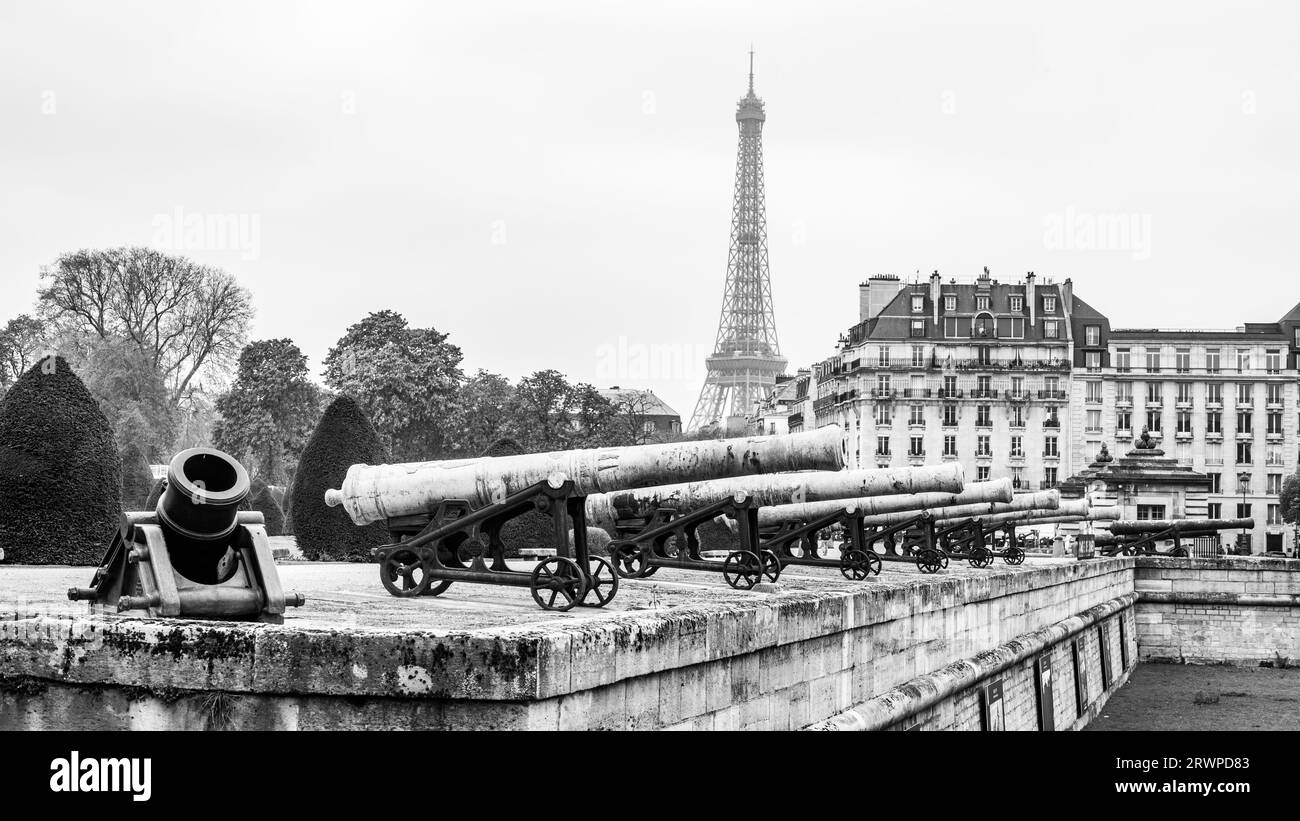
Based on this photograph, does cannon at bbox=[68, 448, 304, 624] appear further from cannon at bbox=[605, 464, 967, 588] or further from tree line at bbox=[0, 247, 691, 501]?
tree line at bbox=[0, 247, 691, 501]

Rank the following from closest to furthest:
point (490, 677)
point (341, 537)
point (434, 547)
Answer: point (490, 677), point (434, 547), point (341, 537)

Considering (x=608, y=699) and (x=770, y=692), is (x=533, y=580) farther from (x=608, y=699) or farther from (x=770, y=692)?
(x=608, y=699)

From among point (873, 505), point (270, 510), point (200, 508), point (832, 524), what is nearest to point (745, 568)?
point (832, 524)

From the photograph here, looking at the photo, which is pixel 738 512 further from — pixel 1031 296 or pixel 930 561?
pixel 1031 296

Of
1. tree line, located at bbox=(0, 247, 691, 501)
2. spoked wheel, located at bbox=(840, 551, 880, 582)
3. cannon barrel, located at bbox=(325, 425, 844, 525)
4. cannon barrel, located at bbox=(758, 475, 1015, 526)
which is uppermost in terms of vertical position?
tree line, located at bbox=(0, 247, 691, 501)

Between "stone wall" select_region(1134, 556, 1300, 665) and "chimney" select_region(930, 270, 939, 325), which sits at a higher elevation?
"chimney" select_region(930, 270, 939, 325)

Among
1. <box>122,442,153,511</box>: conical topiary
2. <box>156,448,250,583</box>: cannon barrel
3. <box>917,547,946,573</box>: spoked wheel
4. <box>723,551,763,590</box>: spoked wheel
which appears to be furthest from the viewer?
<box>122,442,153,511</box>: conical topiary

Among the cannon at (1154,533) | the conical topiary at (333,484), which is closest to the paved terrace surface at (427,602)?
the conical topiary at (333,484)

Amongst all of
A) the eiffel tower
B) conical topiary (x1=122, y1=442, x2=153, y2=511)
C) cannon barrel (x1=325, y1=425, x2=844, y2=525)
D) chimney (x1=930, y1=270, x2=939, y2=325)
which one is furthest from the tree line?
the eiffel tower

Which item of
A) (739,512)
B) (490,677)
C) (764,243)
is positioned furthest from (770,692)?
(764,243)
